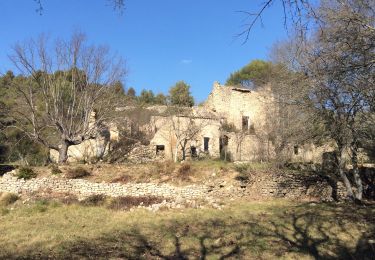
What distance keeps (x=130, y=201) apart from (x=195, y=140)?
1234 centimetres

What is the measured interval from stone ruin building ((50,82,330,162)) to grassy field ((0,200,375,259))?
1022 centimetres

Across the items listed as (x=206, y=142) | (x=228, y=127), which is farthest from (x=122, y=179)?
(x=228, y=127)

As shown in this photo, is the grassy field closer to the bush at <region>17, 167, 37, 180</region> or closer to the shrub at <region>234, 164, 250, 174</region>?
the bush at <region>17, 167, 37, 180</region>

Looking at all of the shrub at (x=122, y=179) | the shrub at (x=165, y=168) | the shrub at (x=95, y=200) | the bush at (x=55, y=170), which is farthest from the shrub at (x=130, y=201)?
the bush at (x=55, y=170)

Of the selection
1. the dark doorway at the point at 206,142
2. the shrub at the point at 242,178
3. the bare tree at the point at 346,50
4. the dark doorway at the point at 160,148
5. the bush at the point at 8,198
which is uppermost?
the bare tree at the point at 346,50

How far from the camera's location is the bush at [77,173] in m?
17.0

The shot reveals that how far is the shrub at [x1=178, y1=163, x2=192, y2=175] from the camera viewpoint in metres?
18.1

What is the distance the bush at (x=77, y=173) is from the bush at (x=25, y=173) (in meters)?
1.54

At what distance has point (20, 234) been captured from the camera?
32.8 ft

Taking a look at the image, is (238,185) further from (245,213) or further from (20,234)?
(20,234)

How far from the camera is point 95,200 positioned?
608 inches

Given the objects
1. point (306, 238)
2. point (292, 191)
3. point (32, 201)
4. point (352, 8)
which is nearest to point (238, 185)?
point (292, 191)

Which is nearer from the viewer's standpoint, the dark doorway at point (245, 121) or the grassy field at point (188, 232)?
the grassy field at point (188, 232)

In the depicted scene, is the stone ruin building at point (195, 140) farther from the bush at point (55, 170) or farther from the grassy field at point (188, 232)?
the grassy field at point (188, 232)
